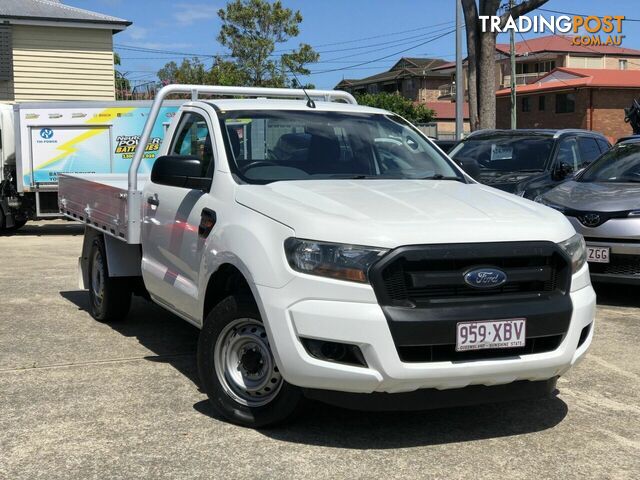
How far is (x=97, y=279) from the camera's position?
279 inches

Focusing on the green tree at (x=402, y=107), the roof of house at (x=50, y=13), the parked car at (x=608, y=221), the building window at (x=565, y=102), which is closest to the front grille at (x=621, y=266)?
the parked car at (x=608, y=221)

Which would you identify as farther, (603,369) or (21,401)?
(603,369)

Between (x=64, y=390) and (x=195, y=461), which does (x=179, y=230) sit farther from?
(x=195, y=461)

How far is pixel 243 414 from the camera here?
4.20 m

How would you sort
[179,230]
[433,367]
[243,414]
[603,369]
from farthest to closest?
[603,369] → [179,230] → [243,414] → [433,367]

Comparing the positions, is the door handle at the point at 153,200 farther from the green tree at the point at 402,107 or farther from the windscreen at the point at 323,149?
the green tree at the point at 402,107

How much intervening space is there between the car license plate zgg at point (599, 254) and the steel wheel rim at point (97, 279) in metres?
4.49

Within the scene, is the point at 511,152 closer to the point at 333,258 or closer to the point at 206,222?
the point at 206,222

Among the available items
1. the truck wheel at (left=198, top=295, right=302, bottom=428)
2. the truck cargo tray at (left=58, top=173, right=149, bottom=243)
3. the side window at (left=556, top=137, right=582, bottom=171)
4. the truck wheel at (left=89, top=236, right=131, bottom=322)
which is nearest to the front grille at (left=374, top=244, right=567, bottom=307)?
the truck wheel at (left=198, top=295, right=302, bottom=428)

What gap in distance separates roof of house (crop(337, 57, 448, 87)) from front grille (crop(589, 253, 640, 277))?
→ 70918 mm

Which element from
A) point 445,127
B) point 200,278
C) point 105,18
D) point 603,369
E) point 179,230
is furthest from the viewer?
point 445,127

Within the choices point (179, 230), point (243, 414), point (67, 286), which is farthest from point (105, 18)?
point (243, 414)

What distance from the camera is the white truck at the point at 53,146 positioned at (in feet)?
51.0

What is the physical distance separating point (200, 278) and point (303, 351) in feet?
3.85
